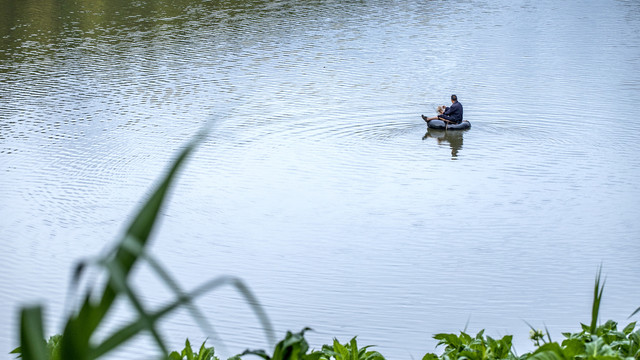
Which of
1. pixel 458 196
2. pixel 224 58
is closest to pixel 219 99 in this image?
pixel 224 58

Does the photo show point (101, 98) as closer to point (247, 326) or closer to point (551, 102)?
point (551, 102)

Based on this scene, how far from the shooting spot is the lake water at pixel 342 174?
7957 millimetres

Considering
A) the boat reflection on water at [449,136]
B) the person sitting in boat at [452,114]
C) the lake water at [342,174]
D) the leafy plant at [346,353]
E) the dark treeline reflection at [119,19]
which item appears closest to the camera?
the leafy plant at [346,353]

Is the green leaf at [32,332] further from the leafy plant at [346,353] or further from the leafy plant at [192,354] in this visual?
the leafy plant at [346,353]

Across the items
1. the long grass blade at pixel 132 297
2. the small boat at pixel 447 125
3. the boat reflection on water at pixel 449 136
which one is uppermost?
the long grass blade at pixel 132 297

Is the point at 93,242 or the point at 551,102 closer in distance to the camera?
the point at 93,242

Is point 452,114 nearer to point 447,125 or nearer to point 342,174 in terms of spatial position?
point 447,125

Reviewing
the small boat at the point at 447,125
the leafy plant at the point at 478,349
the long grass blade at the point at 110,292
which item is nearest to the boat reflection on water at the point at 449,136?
the small boat at the point at 447,125

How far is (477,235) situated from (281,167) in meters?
3.83

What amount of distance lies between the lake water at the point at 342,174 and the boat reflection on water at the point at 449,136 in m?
0.09

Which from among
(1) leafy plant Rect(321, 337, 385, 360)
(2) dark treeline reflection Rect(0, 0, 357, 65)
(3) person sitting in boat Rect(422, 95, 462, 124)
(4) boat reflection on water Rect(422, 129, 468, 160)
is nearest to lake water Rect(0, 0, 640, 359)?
(4) boat reflection on water Rect(422, 129, 468, 160)

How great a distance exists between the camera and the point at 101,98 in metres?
17.4

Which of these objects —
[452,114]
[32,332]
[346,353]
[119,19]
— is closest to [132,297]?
[32,332]

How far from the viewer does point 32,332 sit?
36.4 inches
